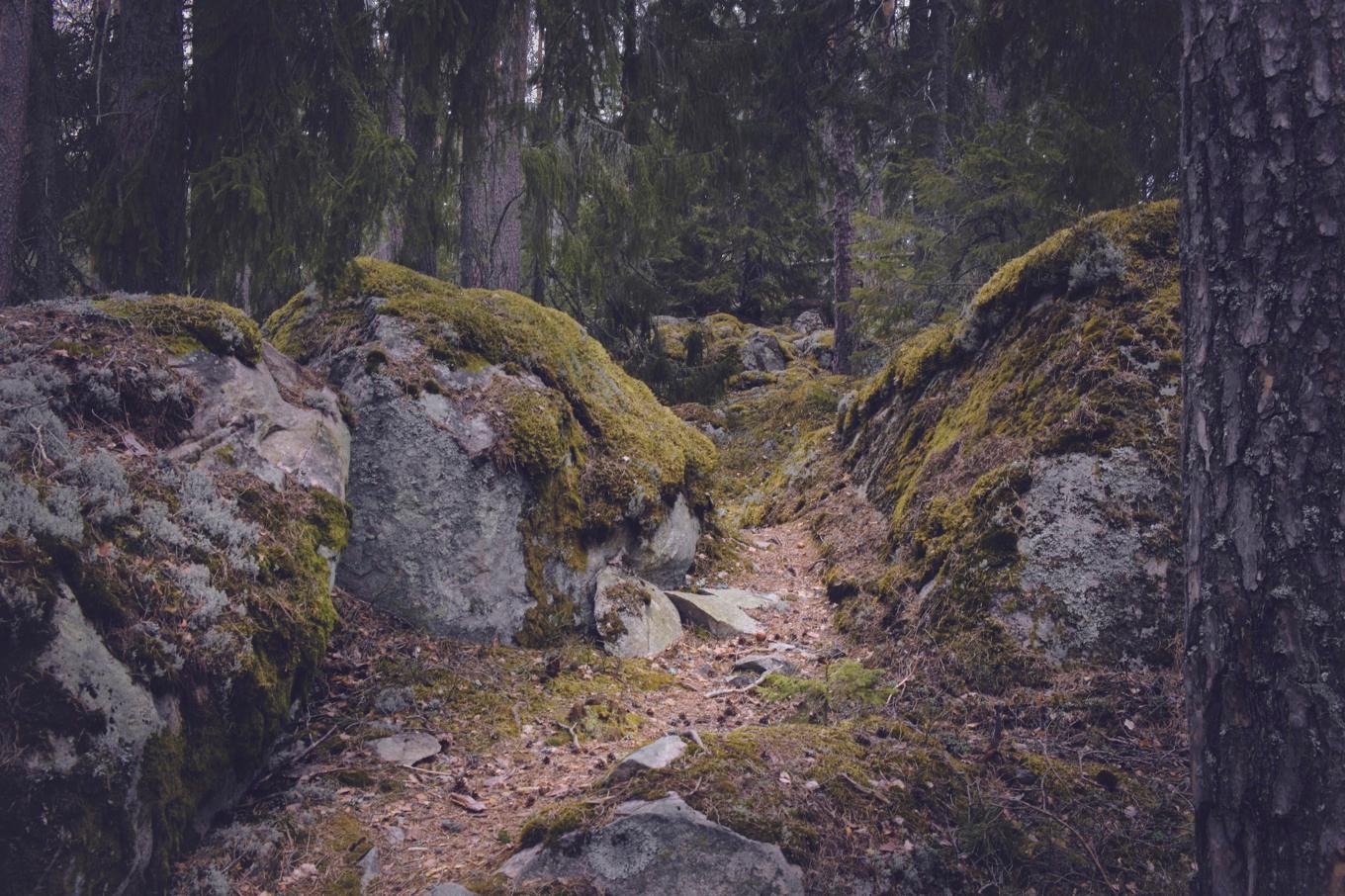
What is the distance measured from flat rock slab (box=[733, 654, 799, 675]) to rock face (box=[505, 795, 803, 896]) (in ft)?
7.38

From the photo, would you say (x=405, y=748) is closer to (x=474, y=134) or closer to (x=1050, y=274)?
(x=474, y=134)

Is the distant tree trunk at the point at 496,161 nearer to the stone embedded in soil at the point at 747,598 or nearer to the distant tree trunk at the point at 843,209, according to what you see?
the stone embedded in soil at the point at 747,598

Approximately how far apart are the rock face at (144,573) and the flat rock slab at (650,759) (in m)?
1.58

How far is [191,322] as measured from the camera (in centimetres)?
482

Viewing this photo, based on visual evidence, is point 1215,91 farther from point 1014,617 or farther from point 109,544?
point 109,544

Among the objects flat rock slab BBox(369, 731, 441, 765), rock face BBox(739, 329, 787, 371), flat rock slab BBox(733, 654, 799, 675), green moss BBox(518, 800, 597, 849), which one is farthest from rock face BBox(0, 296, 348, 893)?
rock face BBox(739, 329, 787, 371)

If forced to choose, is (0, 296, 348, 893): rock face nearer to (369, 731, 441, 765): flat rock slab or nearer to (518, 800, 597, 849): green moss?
(369, 731, 441, 765): flat rock slab

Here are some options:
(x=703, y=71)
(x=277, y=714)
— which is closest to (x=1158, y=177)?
(x=703, y=71)

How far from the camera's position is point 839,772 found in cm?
350

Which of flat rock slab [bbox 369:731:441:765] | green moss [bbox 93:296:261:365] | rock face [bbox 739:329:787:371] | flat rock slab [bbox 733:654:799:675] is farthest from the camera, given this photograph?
rock face [bbox 739:329:787:371]

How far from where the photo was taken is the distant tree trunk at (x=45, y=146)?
712 centimetres

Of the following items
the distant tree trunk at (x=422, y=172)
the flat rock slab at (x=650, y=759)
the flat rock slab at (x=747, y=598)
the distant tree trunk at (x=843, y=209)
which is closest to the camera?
the flat rock slab at (x=650, y=759)

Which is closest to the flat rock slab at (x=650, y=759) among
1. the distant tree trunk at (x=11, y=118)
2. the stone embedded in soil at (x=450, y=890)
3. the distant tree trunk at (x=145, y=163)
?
the stone embedded in soil at (x=450, y=890)

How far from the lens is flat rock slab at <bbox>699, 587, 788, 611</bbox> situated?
6.61 metres
